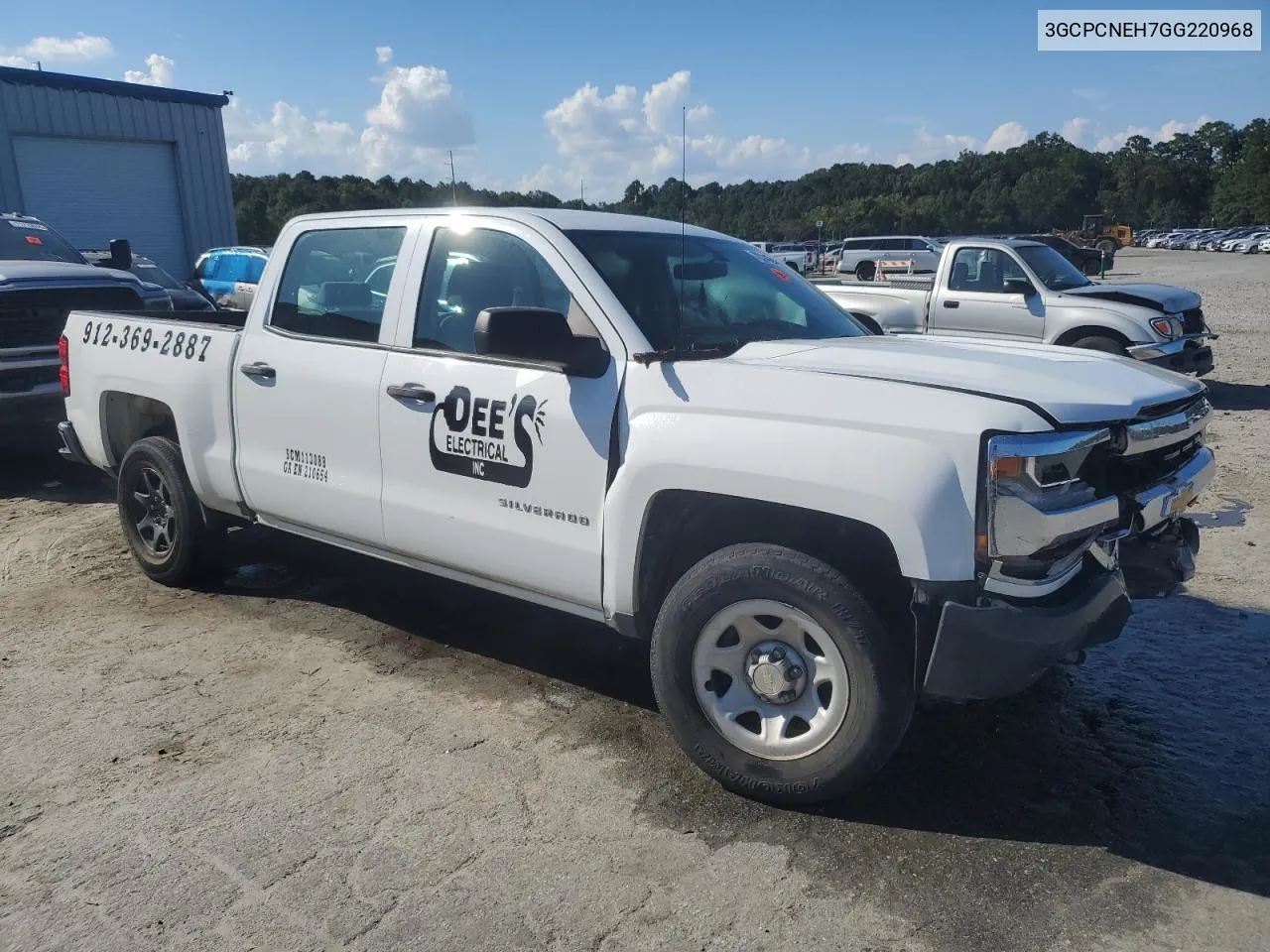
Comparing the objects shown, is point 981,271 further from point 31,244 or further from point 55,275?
point 31,244

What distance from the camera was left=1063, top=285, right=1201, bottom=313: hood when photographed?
10273mm

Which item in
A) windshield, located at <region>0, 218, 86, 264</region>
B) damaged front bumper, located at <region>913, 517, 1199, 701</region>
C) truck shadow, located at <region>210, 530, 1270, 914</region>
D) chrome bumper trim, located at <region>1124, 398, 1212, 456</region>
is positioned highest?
windshield, located at <region>0, 218, 86, 264</region>

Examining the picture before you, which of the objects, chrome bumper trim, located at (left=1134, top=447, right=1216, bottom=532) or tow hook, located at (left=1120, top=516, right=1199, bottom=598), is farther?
tow hook, located at (left=1120, top=516, right=1199, bottom=598)

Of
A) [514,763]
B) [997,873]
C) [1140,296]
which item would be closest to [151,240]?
[1140,296]

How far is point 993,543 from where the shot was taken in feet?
9.07

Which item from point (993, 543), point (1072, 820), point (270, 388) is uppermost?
point (270, 388)

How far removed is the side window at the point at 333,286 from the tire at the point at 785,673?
1.97 m

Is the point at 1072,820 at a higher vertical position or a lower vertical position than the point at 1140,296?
lower

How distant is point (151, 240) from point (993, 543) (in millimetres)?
22205

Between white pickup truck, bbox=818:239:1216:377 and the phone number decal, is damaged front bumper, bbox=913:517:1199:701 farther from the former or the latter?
white pickup truck, bbox=818:239:1216:377

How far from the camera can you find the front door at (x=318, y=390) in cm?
425

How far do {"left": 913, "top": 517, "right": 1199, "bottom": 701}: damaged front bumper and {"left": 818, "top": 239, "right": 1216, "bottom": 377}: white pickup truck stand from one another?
708 centimetres

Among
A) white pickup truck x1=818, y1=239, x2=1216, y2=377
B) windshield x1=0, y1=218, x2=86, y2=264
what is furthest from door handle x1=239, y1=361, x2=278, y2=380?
white pickup truck x1=818, y1=239, x2=1216, y2=377

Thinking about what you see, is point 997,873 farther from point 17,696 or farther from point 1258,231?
point 1258,231
